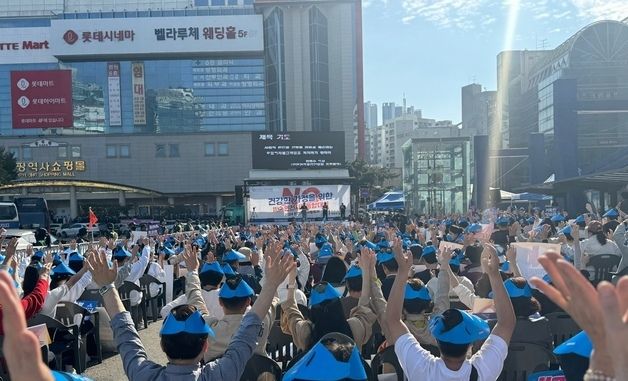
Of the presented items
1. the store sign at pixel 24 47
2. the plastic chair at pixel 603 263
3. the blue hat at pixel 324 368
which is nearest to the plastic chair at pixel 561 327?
the blue hat at pixel 324 368

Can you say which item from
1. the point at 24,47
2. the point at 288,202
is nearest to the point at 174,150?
the point at 24,47

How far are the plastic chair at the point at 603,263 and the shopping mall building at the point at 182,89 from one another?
153 ft

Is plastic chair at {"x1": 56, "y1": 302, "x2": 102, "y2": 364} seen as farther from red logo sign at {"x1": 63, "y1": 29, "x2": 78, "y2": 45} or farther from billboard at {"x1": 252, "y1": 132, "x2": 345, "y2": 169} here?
red logo sign at {"x1": 63, "y1": 29, "x2": 78, "y2": 45}

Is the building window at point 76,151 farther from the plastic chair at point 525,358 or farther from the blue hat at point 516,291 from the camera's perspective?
the plastic chair at point 525,358

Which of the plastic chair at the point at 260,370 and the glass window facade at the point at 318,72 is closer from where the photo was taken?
the plastic chair at the point at 260,370

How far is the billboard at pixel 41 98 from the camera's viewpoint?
4525 cm

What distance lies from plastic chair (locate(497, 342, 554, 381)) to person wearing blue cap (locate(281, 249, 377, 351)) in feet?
3.54

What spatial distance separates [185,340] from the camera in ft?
8.66

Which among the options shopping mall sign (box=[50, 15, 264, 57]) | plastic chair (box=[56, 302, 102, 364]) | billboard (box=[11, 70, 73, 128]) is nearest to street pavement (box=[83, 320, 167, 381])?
plastic chair (box=[56, 302, 102, 364])

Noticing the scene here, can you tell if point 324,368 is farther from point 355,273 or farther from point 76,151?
point 76,151

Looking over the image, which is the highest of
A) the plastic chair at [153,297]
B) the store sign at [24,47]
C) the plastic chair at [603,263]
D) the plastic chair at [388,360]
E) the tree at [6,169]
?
the store sign at [24,47]

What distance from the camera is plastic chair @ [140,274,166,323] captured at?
861 cm

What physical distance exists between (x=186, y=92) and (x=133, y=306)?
5240 cm

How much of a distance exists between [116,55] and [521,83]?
45.4 m
